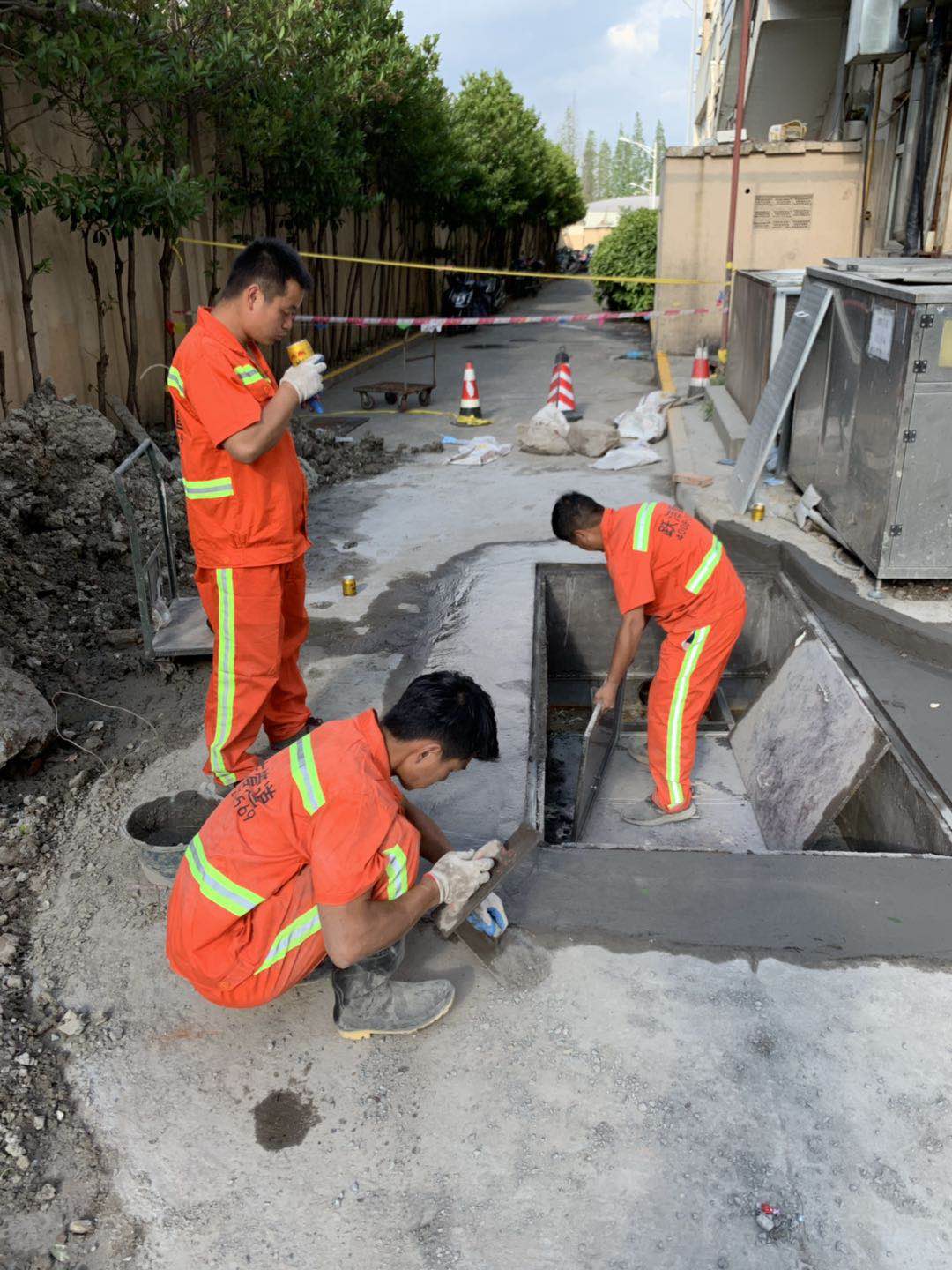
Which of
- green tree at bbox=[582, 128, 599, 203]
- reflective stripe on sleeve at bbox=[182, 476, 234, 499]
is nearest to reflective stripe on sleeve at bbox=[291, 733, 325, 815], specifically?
reflective stripe on sleeve at bbox=[182, 476, 234, 499]

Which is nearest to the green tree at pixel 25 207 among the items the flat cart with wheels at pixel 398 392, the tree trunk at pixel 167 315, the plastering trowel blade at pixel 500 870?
the tree trunk at pixel 167 315

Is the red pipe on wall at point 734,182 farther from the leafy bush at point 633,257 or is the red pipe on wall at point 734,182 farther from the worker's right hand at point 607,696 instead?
the worker's right hand at point 607,696

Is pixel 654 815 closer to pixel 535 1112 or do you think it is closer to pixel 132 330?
pixel 535 1112

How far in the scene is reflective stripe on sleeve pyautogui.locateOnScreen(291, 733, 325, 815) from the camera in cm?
223

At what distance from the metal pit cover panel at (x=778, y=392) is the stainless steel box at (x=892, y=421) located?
306 millimetres

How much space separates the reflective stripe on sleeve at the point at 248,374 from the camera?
3315mm

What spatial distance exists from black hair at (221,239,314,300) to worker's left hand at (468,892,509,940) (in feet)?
6.87

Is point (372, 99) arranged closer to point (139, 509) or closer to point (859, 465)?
point (139, 509)

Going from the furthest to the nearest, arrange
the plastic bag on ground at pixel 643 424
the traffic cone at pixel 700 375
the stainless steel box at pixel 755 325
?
the traffic cone at pixel 700 375
the plastic bag on ground at pixel 643 424
the stainless steel box at pixel 755 325

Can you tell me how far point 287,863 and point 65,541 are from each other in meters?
4.42

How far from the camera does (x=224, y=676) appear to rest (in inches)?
139

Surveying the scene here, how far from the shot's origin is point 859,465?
5.22 meters

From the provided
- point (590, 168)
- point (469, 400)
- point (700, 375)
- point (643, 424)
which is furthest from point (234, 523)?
point (590, 168)

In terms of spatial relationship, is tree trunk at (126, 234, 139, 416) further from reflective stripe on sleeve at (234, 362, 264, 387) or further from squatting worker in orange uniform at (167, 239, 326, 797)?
reflective stripe on sleeve at (234, 362, 264, 387)
